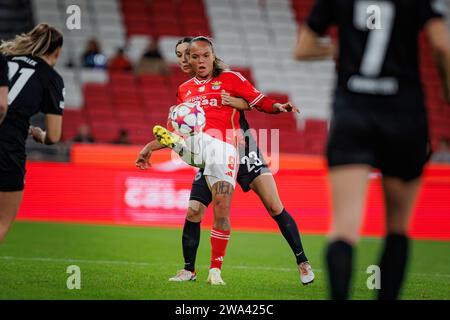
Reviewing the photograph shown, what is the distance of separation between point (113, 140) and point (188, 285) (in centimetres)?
1227

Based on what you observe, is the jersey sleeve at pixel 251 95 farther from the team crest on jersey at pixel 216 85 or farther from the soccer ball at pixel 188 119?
the soccer ball at pixel 188 119

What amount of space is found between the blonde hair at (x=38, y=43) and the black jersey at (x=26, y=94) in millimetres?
51

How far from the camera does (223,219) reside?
795 cm

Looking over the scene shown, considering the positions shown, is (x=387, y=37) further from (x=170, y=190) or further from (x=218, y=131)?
(x=170, y=190)

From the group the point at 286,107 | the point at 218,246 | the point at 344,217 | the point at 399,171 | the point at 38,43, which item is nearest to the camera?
the point at 344,217

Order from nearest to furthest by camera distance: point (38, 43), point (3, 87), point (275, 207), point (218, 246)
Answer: point (3, 87) < point (38, 43) < point (218, 246) < point (275, 207)

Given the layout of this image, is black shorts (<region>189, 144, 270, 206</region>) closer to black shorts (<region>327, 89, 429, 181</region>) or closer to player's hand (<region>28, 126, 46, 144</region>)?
player's hand (<region>28, 126, 46, 144</region>)

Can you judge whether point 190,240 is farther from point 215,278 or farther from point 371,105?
point 371,105

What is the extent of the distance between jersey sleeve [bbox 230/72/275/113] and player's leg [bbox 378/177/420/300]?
121 inches

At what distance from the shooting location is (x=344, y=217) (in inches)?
180

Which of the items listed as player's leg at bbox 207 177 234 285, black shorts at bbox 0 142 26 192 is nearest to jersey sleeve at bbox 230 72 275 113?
player's leg at bbox 207 177 234 285

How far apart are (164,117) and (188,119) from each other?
13244 millimetres

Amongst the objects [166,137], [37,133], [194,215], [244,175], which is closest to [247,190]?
[244,175]
